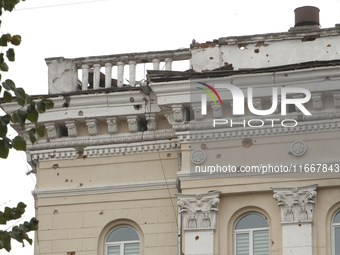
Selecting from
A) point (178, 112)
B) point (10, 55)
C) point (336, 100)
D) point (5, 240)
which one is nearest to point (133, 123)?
point (178, 112)

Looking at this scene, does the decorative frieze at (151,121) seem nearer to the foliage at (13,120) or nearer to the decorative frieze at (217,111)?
the decorative frieze at (217,111)

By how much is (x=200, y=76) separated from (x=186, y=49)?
1067mm

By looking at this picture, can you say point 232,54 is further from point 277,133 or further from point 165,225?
point 165,225

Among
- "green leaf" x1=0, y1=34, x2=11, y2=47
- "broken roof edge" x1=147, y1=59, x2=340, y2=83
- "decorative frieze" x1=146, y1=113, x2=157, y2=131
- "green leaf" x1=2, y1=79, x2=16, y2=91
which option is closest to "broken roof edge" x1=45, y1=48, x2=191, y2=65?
"broken roof edge" x1=147, y1=59, x2=340, y2=83

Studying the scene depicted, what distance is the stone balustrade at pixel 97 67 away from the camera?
19.5 m

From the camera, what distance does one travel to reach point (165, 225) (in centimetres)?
1852

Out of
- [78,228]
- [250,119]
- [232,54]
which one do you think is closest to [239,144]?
[250,119]

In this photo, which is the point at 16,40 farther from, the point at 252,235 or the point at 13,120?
the point at 252,235

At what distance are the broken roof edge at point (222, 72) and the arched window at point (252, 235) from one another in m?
2.28

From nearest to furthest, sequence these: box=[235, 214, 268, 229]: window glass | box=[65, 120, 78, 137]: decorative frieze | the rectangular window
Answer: the rectangular window → box=[235, 214, 268, 229]: window glass → box=[65, 120, 78, 137]: decorative frieze

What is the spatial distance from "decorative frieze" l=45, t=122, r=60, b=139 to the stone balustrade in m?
0.61

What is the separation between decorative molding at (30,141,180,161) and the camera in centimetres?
1900

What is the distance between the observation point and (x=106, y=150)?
1922 cm

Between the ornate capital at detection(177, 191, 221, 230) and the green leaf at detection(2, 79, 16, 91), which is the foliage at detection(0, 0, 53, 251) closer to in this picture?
the green leaf at detection(2, 79, 16, 91)
